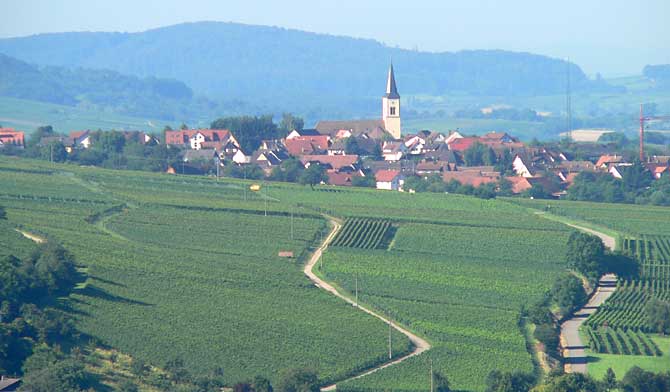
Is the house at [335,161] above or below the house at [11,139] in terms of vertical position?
below

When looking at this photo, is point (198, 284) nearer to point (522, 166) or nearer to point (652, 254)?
point (652, 254)

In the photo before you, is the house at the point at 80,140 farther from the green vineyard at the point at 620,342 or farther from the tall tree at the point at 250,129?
the green vineyard at the point at 620,342

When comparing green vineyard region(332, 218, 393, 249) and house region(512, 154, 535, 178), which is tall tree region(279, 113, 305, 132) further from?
green vineyard region(332, 218, 393, 249)

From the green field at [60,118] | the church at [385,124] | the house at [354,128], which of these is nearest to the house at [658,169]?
the house at [354,128]

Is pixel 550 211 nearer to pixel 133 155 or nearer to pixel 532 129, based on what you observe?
pixel 133 155

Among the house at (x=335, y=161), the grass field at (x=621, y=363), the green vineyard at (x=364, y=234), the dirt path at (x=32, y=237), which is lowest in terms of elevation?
the grass field at (x=621, y=363)

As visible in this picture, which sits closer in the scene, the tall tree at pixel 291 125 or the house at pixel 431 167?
the house at pixel 431 167

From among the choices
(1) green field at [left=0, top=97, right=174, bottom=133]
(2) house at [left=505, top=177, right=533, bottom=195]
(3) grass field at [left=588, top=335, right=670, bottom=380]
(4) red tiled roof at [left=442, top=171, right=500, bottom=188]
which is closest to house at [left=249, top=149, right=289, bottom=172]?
(4) red tiled roof at [left=442, top=171, right=500, bottom=188]
